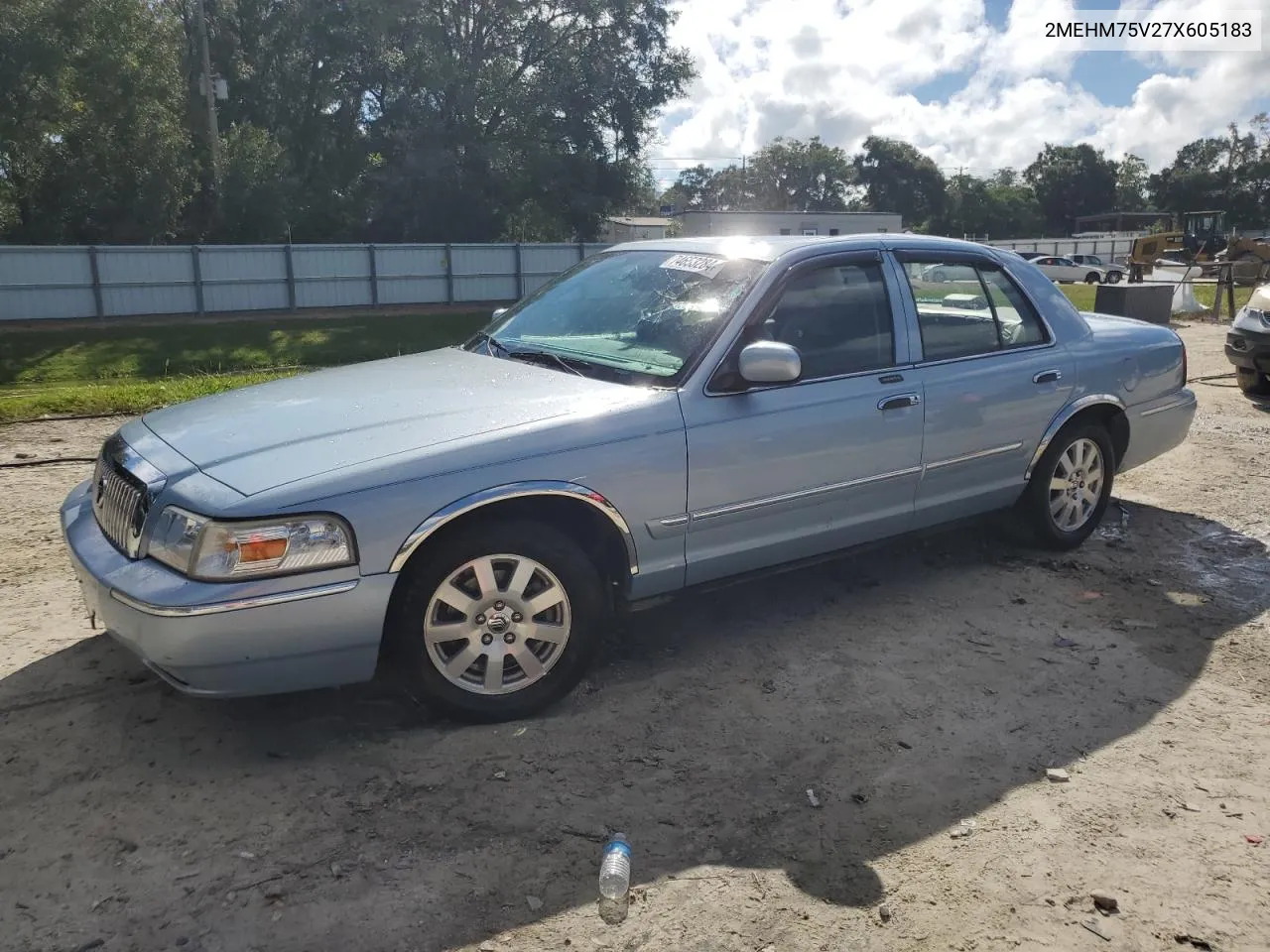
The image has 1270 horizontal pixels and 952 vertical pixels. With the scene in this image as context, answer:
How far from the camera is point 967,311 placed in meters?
4.87

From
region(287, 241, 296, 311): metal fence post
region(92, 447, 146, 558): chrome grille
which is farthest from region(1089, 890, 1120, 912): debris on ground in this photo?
region(287, 241, 296, 311): metal fence post

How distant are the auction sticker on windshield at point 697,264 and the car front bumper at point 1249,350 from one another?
7309 millimetres

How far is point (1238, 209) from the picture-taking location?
80562mm

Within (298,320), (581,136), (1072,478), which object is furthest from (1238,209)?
(1072,478)

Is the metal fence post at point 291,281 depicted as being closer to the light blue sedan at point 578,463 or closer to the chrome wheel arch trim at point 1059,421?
the light blue sedan at point 578,463

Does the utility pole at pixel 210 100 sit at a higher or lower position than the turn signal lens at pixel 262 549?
higher

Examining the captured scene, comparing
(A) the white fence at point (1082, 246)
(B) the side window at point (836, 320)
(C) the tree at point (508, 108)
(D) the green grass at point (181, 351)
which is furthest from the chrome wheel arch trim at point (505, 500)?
(A) the white fence at point (1082, 246)

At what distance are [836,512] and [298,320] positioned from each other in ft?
73.1

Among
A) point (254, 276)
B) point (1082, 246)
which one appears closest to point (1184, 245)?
point (1082, 246)

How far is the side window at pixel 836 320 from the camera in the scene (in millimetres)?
4195

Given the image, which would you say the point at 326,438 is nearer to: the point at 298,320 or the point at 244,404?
the point at 244,404

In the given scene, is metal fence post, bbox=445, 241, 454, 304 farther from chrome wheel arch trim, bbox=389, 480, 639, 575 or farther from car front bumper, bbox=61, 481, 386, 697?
car front bumper, bbox=61, 481, 386, 697

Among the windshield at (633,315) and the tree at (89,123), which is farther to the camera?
the tree at (89,123)

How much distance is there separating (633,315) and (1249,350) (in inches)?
303
